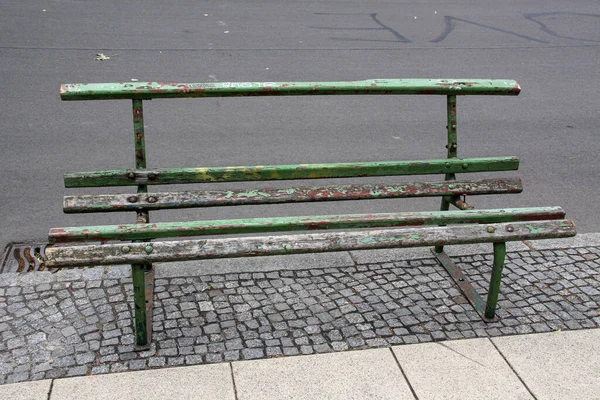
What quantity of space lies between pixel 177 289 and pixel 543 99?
560cm

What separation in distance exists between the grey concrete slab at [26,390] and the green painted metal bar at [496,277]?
235 centimetres

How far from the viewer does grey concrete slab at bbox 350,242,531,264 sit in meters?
4.69

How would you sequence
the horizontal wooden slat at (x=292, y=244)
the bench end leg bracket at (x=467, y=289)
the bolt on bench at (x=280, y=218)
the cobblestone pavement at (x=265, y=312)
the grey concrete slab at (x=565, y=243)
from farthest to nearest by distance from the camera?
1. the grey concrete slab at (x=565, y=243)
2. the bench end leg bracket at (x=467, y=289)
3. the cobblestone pavement at (x=265, y=312)
4. the bolt on bench at (x=280, y=218)
5. the horizontal wooden slat at (x=292, y=244)

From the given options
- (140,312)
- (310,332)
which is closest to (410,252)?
(310,332)

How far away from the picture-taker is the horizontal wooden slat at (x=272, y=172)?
3.97m

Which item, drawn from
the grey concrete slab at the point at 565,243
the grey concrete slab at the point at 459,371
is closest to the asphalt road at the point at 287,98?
the grey concrete slab at the point at 565,243

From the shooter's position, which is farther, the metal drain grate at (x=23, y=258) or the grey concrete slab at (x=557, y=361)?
the metal drain grate at (x=23, y=258)

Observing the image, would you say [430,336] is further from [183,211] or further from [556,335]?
[183,211]

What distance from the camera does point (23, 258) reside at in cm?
471

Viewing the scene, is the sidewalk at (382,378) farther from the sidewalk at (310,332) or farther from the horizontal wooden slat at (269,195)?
the horizontal wooden slat at (269,195)

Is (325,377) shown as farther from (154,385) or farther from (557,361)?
(557,361)

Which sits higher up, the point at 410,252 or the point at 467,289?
the point at 410,252

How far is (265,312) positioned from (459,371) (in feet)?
3.65

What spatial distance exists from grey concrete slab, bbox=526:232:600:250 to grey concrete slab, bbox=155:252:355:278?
1.35 metres
